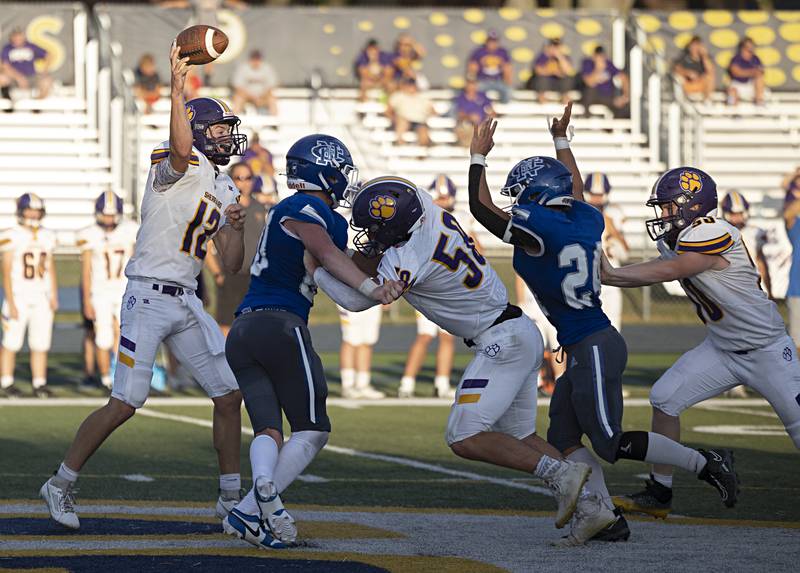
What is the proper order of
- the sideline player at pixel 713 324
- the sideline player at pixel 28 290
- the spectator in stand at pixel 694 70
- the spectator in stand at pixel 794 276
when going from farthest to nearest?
the spectator in stand at pixel 694 70
the sideline player at pixel 28 290
the spectator in stand at pixel 794 276
the sideline player at pixel 713 324

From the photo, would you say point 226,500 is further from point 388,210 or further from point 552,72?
point 552,72

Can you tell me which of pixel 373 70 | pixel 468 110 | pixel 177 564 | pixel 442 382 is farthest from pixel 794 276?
pixel 373 70

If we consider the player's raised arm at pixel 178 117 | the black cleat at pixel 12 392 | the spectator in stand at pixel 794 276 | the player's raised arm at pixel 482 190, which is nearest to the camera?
the player's raised arm at pixel 178 117

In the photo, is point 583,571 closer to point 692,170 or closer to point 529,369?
point 529,369

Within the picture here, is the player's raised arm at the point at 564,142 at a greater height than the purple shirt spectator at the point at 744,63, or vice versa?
the purple shirt spectator at the point at 744,63

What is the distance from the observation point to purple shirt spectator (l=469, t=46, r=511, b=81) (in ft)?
73.6

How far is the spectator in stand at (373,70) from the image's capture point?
22266 mm

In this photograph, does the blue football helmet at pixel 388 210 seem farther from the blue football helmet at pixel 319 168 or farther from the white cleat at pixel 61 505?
the white cleat at pixel 61 505

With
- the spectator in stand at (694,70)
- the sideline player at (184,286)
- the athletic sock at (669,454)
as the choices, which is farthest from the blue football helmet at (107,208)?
the spectator in stand at (694,70)

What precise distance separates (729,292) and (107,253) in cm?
722

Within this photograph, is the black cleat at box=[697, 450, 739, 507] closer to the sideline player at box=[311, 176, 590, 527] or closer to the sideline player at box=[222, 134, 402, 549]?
the sideline player at box=[311, 176, 590, 527]

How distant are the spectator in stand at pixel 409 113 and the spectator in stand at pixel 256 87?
6.19ft

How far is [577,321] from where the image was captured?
6426 millimetres

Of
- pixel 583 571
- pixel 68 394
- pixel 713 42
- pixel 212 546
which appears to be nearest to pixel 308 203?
pixel 212 546
